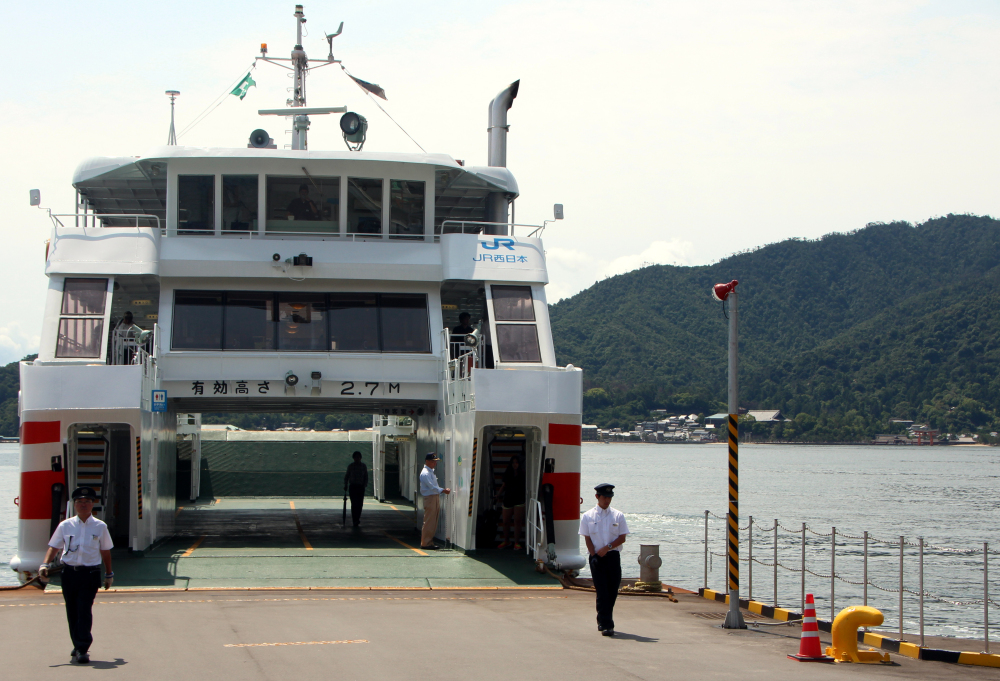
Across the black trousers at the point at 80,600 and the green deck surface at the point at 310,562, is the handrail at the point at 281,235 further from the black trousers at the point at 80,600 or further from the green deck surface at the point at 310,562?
the black trousers at the point at 80,600

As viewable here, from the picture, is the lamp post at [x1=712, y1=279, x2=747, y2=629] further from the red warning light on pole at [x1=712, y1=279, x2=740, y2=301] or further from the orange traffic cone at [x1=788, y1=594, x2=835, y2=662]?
the orange traffic cone at [x1=788, y1=594, x2=835, y2=662]

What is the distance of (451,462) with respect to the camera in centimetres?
1625

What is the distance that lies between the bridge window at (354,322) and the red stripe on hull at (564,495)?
3889 mm

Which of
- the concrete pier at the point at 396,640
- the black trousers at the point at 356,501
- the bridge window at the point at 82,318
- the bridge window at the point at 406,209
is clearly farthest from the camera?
the black trousers at the point at 356,501

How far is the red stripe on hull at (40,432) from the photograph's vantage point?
14055mm

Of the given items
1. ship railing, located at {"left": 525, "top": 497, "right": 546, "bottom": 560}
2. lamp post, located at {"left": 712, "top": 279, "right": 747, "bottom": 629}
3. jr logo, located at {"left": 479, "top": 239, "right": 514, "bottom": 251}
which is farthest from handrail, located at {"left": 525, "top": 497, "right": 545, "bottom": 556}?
jr logo, located at {"left": 479, "top": 239, "right": 514, "bottom": 251}

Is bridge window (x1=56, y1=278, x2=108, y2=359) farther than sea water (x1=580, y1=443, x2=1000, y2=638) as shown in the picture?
No

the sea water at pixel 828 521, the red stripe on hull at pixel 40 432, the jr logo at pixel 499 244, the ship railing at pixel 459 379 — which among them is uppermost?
the jr logo at pixel 499 244

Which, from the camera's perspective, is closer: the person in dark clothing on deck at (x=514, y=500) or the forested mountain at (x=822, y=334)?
the person in dark clothing on deck at (x=514, y=500)

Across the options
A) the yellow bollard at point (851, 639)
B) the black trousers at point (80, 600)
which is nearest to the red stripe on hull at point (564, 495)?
the yellow bollard at point (851, 639)

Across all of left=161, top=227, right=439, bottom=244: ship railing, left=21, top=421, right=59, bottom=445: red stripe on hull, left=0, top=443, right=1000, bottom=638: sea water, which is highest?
left=161, top=227, right=439, bottom=244: ship railing

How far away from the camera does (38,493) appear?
14.1 metres

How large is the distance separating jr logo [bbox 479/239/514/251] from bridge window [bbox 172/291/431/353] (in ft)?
4.80

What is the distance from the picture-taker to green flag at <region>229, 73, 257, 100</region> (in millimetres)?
20609
